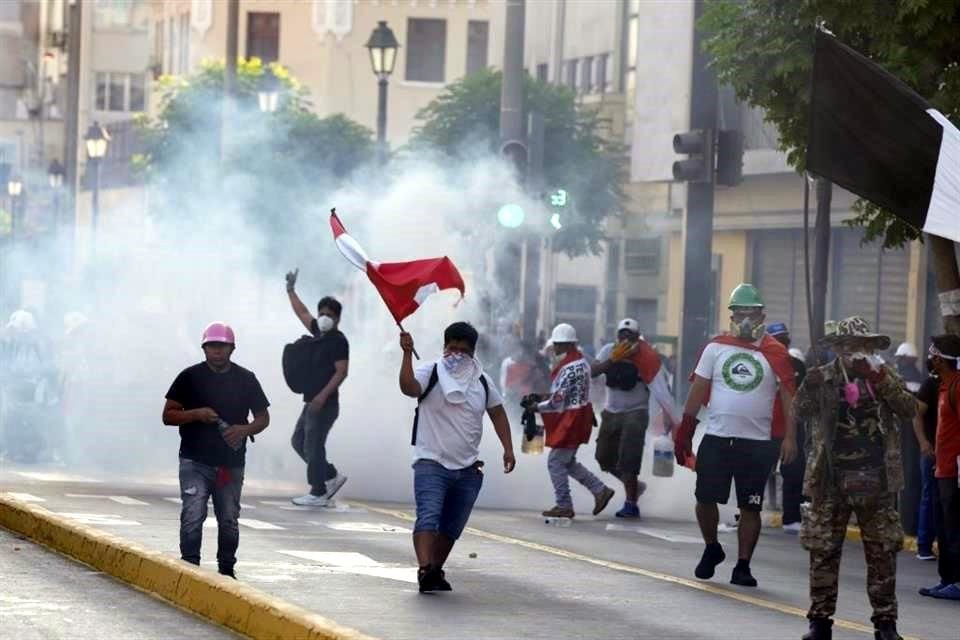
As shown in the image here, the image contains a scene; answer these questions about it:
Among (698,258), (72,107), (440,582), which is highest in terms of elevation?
(72,107)

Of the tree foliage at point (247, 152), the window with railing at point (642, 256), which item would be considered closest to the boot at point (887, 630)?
the tree foliage at point (247, 152)

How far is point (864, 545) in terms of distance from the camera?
39.5 ft

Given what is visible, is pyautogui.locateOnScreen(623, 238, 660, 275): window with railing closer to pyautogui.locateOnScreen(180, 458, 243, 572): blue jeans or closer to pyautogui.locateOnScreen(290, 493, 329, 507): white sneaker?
pyautogui.locateOnScreen(290, 493, 329, 507): white sneaker

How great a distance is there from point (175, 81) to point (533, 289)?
109 ft

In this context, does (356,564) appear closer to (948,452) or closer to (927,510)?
(948,452)

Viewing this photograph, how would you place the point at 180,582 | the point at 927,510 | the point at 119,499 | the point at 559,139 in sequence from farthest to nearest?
the point at 559,139
the point at 119,499
the point at 927,510
the point at 180,582

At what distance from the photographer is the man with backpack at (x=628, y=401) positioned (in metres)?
20.8

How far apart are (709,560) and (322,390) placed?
6013 millimetres

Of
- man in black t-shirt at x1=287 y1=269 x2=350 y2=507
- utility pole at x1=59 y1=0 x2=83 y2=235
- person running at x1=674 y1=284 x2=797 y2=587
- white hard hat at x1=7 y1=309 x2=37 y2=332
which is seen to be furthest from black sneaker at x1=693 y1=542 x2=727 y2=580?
utility pole at x1=59 y1=0 x2=83 y2=235

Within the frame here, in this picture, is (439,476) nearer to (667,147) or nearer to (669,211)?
(667,147)

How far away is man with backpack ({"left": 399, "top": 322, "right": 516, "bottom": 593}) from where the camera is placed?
45.4 feet

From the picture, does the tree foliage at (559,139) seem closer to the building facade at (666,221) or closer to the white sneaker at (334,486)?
the building facade at (666,221)

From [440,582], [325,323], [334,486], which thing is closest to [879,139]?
[440,582]

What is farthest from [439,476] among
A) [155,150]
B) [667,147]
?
[155,150]
